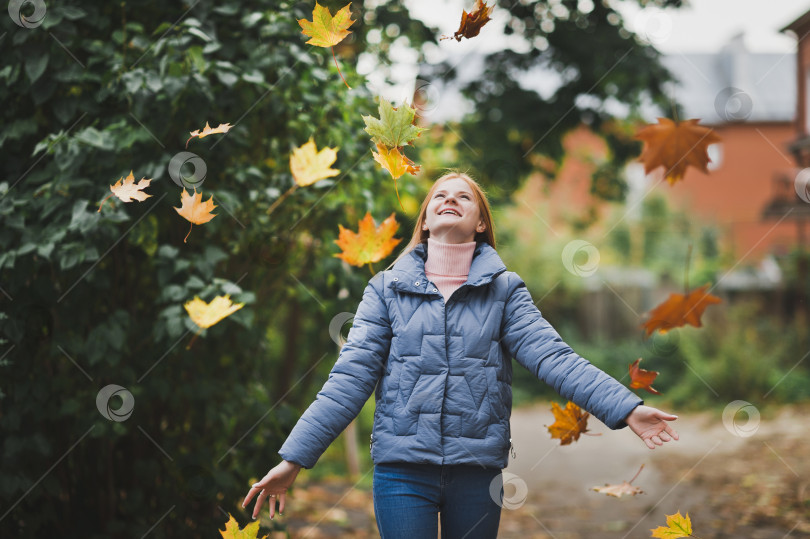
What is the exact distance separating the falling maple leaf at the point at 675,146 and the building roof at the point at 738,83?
786 inches

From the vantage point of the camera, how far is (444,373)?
1.79 meters

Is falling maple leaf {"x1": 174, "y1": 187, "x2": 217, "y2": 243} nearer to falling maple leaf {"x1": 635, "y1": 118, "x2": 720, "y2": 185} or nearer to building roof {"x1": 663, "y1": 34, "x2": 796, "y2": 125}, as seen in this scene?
falling maple leaf {"x1": 635, "y1": 118, "x2": 720, "y2": 185}

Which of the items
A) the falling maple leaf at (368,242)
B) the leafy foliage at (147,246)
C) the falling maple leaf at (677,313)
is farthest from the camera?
the falling maple leaf at (368,242)

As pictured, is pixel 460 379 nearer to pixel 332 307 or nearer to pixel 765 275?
pixel 332 307

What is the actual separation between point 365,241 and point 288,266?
0.63 m

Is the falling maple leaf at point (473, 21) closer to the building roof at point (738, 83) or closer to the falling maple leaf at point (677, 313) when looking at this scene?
the falling maple leaf at point (677, 313)

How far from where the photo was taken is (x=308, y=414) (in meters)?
1.79

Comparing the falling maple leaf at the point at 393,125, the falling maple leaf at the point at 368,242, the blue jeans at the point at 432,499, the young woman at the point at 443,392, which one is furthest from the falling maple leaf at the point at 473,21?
the blue jeans at the point at 432,499

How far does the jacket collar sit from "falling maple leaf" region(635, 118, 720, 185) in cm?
78

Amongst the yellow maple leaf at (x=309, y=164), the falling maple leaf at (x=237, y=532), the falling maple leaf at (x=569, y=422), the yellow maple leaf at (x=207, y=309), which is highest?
the yellow maple leaf at (x=309, y=164)

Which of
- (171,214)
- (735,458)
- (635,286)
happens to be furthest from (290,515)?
(635,286)

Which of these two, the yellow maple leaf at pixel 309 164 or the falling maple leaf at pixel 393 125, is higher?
the falling maple leaf at pixel 393 125

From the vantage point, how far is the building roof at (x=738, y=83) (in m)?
21.5

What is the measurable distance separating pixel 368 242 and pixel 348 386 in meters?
0.97
